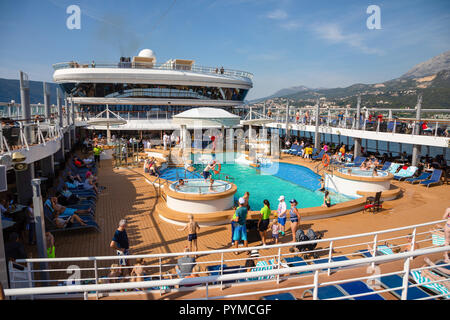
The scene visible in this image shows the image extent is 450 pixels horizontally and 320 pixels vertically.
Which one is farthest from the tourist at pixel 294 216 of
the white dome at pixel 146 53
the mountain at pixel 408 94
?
the white dome at pixel 146 53

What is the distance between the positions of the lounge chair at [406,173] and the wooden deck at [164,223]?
3.69ft

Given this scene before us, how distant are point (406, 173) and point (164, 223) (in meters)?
12.3

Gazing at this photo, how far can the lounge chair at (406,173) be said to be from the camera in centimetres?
1388

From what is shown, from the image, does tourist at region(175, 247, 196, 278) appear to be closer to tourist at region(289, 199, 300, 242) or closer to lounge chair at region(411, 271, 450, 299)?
tourist at region(289, 199, 300, 242)

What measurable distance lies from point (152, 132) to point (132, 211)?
18.2 m

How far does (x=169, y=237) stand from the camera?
7.54 metres

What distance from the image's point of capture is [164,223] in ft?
27.9

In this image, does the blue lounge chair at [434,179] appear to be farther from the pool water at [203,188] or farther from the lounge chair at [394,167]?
the pool water at [203,188]

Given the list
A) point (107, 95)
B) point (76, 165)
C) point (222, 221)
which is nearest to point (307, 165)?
point (222, 221)

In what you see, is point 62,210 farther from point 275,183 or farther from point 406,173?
point 406,173

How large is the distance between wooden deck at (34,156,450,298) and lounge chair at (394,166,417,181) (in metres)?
1.12

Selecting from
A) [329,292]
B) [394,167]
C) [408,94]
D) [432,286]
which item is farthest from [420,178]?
[408,94]
